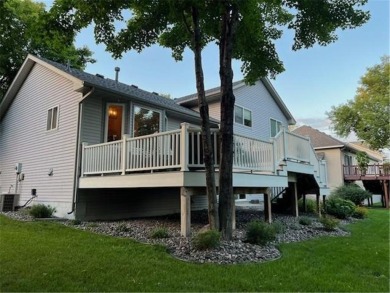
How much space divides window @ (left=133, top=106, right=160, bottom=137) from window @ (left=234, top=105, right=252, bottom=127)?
6325mm

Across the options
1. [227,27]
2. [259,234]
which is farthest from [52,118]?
[259,234]

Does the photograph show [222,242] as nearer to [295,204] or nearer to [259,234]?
[259,234]

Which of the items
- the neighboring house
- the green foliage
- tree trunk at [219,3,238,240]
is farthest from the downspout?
the neighboring house

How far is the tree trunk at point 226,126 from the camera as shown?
287 inches

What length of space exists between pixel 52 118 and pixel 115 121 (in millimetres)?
2918

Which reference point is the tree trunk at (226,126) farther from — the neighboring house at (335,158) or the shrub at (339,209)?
the neighboring house at (335,158)

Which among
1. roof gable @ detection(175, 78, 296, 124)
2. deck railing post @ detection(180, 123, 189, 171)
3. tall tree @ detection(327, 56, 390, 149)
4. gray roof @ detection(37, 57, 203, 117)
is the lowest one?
deck railing post @ detection(180, 123, 189, 171)

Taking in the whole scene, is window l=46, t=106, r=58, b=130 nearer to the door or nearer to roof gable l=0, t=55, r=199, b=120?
roof gable l=0, t=55, r=199, b=120

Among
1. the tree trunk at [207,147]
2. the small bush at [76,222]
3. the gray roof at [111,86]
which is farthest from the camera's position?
the gray roof at [111,86]

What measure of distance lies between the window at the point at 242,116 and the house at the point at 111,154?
286 cm

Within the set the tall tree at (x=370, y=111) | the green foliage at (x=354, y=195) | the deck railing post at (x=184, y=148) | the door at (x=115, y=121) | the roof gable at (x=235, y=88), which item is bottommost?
the green foliage at (x=354, y=195)

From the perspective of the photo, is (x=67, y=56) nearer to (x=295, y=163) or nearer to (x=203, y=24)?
(x=203, y=24)

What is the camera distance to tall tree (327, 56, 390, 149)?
103 feet

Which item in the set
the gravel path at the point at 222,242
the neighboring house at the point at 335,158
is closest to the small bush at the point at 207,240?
the gravel path at the point at 222,242
